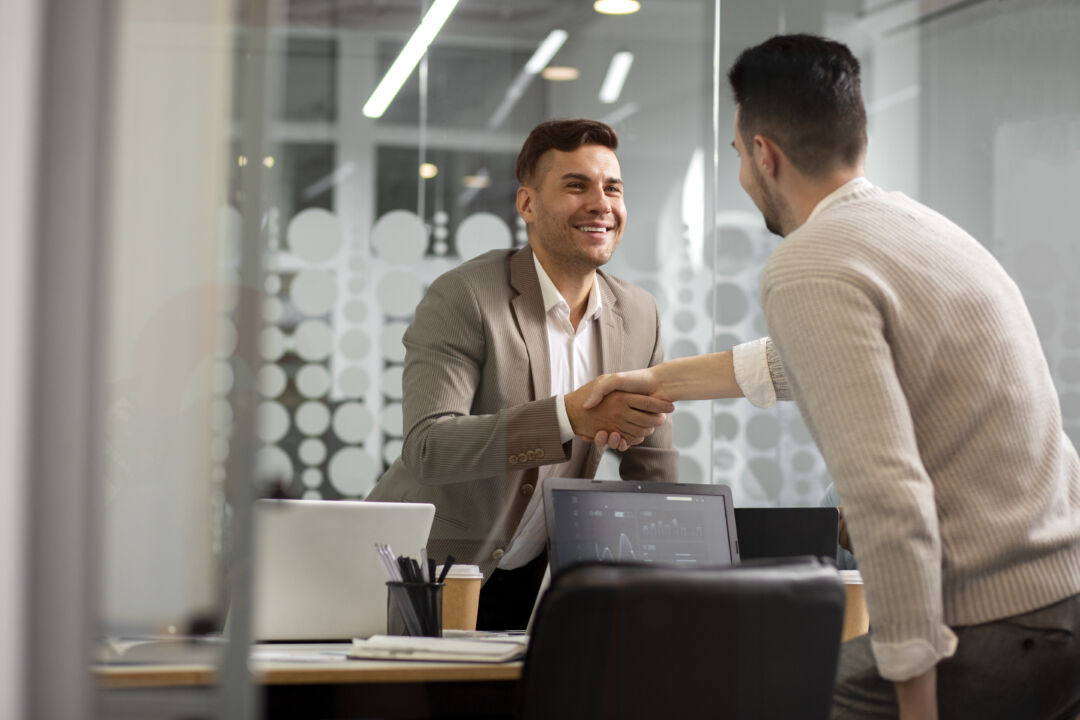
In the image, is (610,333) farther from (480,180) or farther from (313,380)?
(480,180)

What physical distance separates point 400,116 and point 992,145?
233 centimetres

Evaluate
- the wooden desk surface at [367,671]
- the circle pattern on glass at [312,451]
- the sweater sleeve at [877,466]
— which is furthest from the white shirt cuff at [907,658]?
the circle pattern on glass at [312,451]

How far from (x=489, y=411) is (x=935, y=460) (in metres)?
1.36

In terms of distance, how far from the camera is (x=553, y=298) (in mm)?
2926

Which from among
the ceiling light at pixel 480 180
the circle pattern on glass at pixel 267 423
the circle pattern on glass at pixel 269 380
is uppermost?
the ceiling light at pixel 480 180

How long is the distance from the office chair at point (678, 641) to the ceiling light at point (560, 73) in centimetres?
291

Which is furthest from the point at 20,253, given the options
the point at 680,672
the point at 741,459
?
the point at 741,459

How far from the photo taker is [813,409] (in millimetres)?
1567

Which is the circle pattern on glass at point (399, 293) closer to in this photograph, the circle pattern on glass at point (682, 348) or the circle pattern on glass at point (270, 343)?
the circle pattern on glass at point (682, 348)

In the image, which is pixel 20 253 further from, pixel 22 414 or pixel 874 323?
pixel 874 323

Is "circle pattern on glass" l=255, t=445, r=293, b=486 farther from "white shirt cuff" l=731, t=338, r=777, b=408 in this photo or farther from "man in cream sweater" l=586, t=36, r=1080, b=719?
"white shirt cuff" l=731, t=338, r=777, b=408

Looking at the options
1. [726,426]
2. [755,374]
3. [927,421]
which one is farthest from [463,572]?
[726,426]

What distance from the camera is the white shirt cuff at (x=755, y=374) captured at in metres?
2.50

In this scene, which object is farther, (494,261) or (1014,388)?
(494,261)
